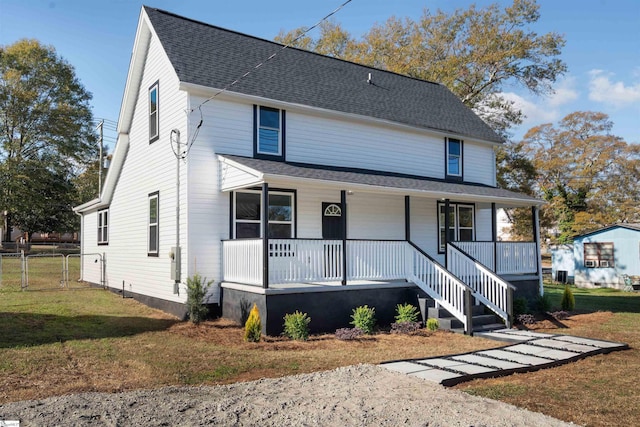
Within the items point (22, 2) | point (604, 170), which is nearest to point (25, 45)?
point (22, 2)

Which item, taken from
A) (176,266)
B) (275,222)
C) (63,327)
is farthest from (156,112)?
(63,327)

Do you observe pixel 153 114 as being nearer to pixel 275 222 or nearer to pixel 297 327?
pixel 275 222

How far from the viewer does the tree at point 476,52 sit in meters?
28.5

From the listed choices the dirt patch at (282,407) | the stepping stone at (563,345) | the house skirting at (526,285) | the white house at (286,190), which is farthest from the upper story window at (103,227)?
the stepping stone at (563,345)

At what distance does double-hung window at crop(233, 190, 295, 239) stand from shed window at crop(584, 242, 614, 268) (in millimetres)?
21327

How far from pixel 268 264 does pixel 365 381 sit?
440 cm

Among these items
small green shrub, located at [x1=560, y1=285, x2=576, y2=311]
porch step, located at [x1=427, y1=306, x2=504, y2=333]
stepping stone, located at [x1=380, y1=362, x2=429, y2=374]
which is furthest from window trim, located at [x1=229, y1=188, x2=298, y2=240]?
small green shrub, located at [x1=560, y1=285, x2=576, y2=311]

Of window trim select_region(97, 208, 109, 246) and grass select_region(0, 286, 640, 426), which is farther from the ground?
window trim select_region(97, 208, 109, 246)

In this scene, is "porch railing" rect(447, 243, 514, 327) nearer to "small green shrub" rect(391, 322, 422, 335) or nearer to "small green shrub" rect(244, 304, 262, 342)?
"small green shrub" rect(391, 322, 422, 335)

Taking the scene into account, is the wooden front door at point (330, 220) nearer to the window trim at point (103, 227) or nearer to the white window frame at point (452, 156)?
the white window frame at point (452, 156)

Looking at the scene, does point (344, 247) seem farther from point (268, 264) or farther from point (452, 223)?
point (452, 223)

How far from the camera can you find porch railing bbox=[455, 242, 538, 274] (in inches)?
576

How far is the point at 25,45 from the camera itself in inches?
1437

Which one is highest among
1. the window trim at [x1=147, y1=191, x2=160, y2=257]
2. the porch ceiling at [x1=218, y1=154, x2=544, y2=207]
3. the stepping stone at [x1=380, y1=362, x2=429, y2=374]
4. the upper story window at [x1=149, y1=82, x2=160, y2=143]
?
the upper story window at [x1=149, y1=82, x2=160, y2=143]
